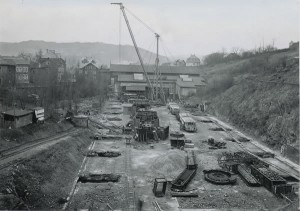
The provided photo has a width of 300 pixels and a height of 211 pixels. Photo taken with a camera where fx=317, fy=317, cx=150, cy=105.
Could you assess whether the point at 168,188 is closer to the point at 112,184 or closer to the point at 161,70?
the point at 112,184

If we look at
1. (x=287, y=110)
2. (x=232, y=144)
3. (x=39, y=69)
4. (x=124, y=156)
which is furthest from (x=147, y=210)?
(x=39, y=69)

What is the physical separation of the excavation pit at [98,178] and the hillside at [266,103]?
596 inches

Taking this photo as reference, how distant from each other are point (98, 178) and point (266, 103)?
23541 millimetres

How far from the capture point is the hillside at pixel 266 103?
28562mm

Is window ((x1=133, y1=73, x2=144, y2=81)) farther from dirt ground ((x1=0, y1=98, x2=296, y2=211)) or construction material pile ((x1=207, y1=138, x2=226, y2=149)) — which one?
dirt ground ((x1=0, y1=98, x2=296, y2=211))

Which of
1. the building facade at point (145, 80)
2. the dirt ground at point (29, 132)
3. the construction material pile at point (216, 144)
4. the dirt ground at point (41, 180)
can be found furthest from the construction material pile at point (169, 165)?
the building facade at point (145, 80)

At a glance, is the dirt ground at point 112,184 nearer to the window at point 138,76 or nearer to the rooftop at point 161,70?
the window at point 138,76

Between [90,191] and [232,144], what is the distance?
15.7m

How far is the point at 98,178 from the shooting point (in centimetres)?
1858

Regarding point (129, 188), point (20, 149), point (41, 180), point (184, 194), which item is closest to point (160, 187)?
point (184, 194)

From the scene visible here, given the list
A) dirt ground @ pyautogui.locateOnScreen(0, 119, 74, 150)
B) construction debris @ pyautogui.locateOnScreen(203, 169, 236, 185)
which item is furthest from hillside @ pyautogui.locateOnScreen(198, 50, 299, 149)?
dirt ground @ pyautogui.locateOnScreen(0, 119, 74, 150)

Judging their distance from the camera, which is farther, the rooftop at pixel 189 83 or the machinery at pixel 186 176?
the rooftop at pixel 189 83

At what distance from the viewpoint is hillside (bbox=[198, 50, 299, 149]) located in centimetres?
2856

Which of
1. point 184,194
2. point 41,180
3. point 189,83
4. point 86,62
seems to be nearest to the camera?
point 184,194
